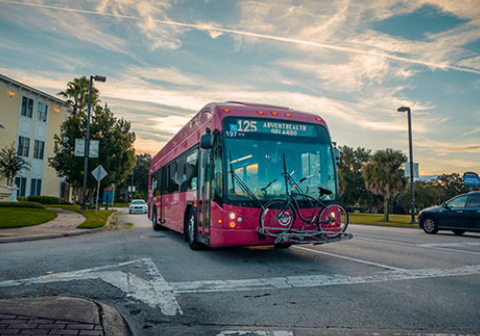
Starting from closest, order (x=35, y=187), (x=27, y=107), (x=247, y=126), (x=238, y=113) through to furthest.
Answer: (x=247, y=126) < (x=238, y=113) < (x=27, y=107) < (x=35, y=187)

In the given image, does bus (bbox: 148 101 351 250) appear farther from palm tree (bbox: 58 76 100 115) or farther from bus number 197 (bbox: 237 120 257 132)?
palm tree (bbox: 58 76 100 115)

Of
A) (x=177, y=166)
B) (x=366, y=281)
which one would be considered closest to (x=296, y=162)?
(x=366, y=281)

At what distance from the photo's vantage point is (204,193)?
889 centimetres

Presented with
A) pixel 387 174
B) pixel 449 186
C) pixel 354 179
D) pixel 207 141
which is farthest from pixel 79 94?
pixel 449 186

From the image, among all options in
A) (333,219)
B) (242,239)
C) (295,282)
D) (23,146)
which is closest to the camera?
(295,282)

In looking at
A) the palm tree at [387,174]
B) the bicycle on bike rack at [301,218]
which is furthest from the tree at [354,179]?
the bicycle on bike rack at [301,218]

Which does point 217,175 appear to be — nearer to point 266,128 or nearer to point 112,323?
point 266,128

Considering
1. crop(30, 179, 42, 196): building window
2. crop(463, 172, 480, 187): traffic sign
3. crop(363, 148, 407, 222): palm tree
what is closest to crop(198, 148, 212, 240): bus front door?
crop(463, 172, 480, 187): traffic sign

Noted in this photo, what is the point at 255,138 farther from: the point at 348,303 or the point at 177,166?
the point at 177,166

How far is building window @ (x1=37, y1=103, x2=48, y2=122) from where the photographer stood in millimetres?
42316

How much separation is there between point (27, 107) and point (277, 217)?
40.7 meters

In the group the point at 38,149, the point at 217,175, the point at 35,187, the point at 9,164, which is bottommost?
the point at 217,175

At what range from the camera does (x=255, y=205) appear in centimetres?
775

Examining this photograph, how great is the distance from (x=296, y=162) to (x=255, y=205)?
52.2 inches
